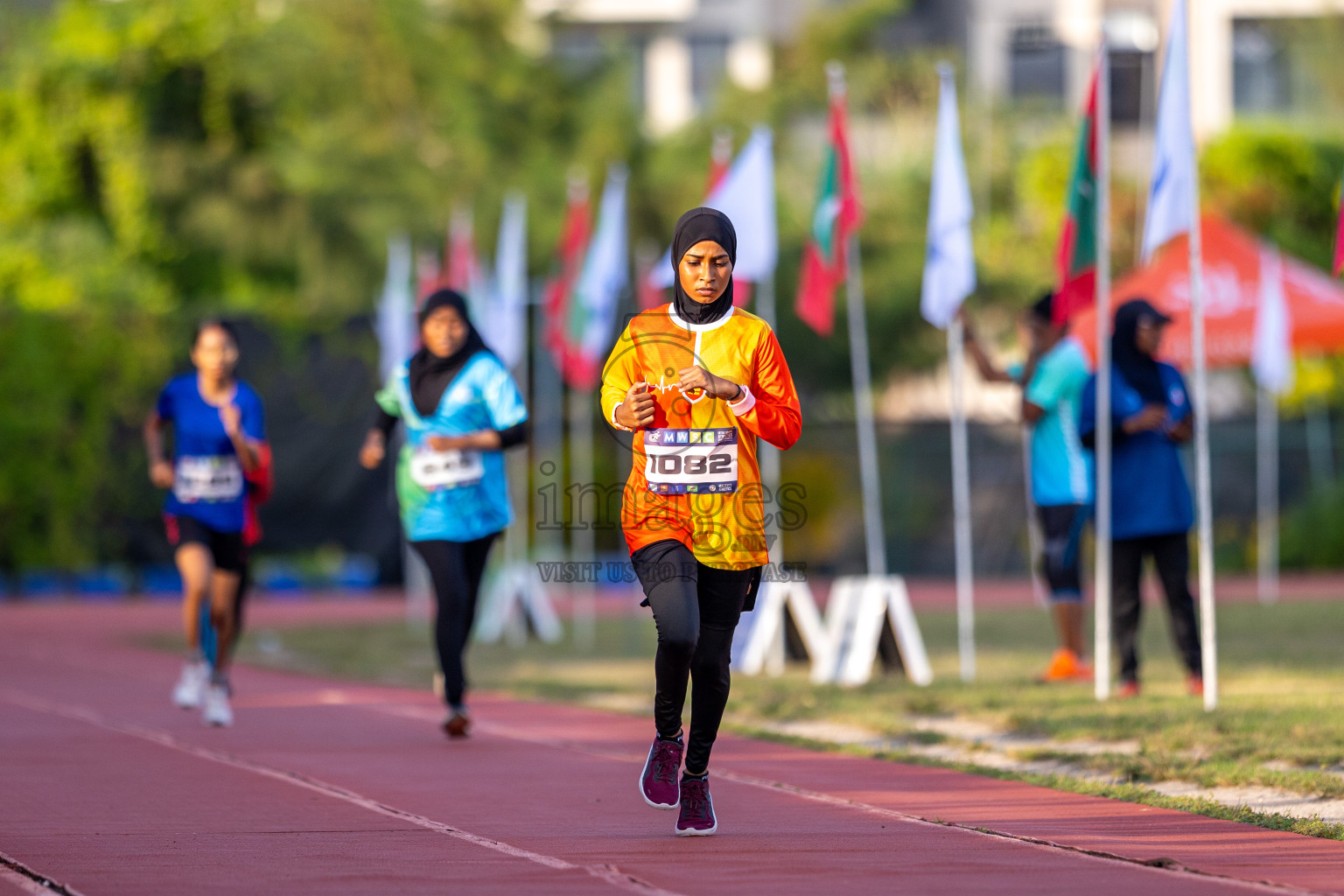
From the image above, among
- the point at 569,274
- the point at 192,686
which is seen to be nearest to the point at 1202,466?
the point at 192,686

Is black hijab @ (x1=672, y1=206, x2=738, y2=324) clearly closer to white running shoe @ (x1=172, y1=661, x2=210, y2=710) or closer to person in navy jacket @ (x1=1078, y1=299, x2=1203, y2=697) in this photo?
person in navy jacket @ (x1=1078, y1=299, x2=1203, y2=697)

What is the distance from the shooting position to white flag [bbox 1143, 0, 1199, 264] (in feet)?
32.7

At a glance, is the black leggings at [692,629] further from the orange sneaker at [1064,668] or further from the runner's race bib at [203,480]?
the orange sneaker at [1064,668]

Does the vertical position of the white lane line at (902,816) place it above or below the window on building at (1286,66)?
below

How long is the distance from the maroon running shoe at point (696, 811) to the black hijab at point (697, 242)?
1.52 m

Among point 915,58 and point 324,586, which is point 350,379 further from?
point 915,58

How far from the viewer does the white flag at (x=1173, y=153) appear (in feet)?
32.7

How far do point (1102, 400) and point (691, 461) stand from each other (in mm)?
4662

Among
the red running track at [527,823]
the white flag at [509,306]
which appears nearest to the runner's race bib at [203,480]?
the red running track at [527,823]

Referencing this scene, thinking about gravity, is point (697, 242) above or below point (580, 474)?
above

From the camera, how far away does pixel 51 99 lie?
1394 inches

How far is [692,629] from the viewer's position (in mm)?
6352

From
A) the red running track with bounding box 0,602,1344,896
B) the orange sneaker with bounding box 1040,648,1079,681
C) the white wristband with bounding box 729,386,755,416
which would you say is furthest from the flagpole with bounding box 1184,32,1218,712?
the white wristband with bounding box 729,386,755,416

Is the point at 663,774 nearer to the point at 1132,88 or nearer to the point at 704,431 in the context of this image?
the point at 704,431
